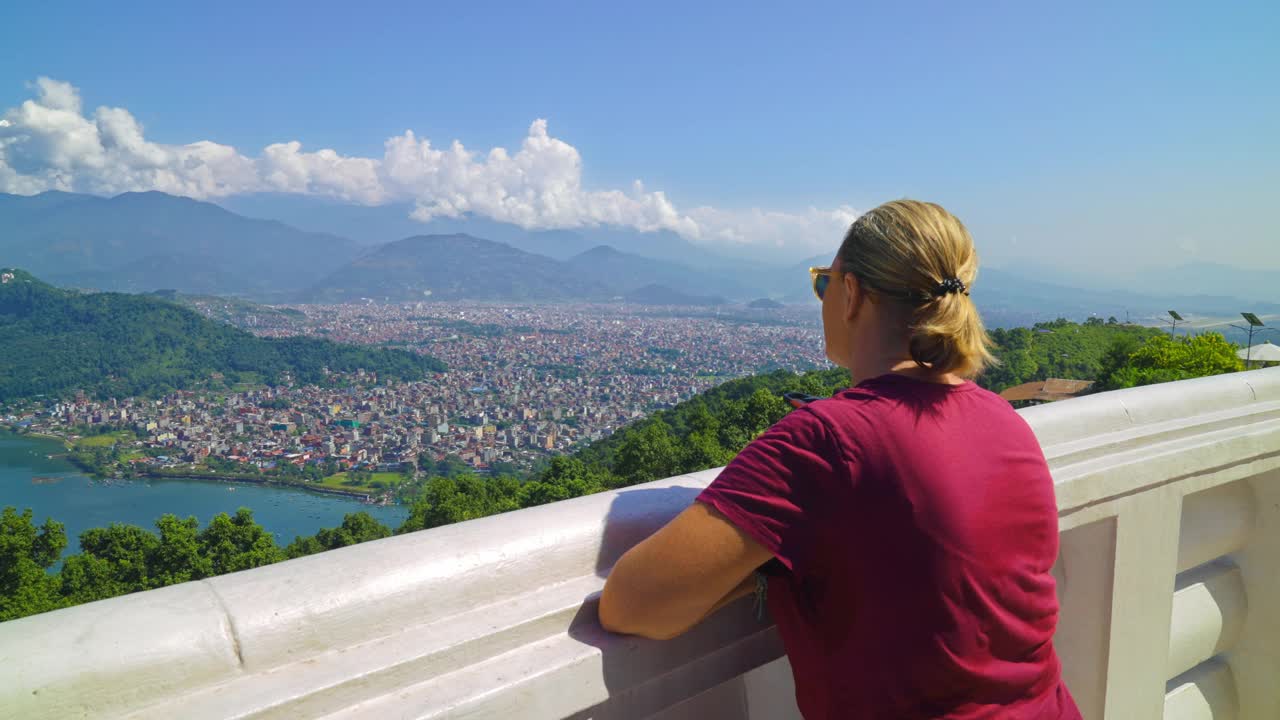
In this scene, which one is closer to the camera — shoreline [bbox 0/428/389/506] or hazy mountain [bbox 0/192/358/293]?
shoreline [bbox 0/428/389/506]

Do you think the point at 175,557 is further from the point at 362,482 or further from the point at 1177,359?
the point at 1177,359

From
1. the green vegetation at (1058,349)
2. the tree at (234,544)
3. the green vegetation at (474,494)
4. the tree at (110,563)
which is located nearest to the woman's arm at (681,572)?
the green vegetation at (474,494)

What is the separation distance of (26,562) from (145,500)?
2584 cm

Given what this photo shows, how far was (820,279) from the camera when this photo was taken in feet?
3.76

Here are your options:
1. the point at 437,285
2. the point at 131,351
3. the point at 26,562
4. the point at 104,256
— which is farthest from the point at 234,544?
the point at 104,256

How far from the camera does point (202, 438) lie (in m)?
51.8

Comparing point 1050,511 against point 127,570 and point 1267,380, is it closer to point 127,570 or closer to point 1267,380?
point 1267,380

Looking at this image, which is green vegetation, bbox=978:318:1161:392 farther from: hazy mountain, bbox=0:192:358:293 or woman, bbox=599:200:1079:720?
hazy mountain, bbox=0:192:358:293

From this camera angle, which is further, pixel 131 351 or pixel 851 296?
pixel 131 351

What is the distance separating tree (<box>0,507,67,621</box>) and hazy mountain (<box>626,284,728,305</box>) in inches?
6005

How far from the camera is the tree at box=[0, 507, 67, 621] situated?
55.5ft

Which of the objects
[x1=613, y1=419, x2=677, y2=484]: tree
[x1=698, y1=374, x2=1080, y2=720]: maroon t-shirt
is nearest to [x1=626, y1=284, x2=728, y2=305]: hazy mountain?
[x1=613, y1=419, x2=677, y2=484]: tree

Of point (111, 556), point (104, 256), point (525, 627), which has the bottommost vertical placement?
point (111, 556)

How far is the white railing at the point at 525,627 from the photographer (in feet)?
2.37
